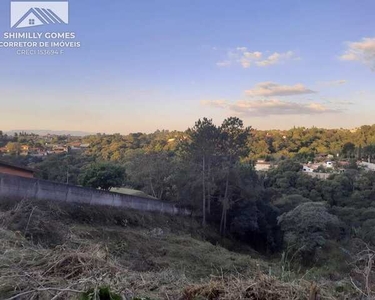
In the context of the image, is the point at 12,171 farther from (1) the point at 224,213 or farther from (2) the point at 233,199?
(2) the point at 233,199

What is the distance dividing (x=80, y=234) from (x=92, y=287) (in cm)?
630

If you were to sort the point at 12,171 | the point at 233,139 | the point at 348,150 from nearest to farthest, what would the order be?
1. the point at 12,171
2. the point at 233,139
3. the point at 348,150

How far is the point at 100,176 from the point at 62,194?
23.3 ft

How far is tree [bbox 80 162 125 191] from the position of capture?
1739 cm

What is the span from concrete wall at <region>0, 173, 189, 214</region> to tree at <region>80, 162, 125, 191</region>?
13.2 ft

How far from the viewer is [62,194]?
1031 centimetres

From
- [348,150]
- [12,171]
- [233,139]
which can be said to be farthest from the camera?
[348,150]

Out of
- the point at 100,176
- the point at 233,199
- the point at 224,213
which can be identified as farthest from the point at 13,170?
the point at 233,199

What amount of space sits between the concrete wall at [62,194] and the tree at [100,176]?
4019 millimetres

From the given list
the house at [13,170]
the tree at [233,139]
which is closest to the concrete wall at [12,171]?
the house at [13,170]

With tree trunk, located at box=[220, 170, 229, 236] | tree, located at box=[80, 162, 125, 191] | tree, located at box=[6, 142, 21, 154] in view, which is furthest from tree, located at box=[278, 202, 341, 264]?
tree, located at box=[6, 142, 21, 154]

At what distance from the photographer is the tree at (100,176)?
685 inches

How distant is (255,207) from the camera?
17.6 metres

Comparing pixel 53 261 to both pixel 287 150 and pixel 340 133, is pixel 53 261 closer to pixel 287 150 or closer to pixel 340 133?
pixel 287 150
